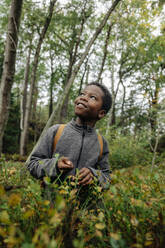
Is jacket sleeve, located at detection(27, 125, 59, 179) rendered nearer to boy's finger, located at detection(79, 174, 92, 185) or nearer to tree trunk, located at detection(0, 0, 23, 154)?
boy's finger, located at detection(79, 174, 92, 185)

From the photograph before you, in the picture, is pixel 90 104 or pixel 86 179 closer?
pixel 86 179

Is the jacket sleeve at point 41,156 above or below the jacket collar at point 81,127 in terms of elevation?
below

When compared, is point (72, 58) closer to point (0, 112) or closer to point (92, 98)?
point (0, 112)

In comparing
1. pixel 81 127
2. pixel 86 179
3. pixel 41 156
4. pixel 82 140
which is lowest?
pixel 86 179

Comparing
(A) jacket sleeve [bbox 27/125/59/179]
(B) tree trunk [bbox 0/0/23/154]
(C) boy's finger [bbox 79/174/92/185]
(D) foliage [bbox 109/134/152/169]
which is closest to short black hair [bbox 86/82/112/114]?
(A) jacket sleeve [bbox 27/125/59/179]

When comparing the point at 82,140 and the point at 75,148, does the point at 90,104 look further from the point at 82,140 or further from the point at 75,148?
the point at 75,148

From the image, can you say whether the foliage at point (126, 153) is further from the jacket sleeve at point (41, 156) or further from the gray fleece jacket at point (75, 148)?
the jacket sleeve at point (41, 156)

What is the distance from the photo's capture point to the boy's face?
2.00m

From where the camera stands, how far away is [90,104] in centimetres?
201

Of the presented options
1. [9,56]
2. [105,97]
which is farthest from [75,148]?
[9,56]

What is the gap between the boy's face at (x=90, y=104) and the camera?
2002 millimetres

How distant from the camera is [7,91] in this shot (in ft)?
10.8

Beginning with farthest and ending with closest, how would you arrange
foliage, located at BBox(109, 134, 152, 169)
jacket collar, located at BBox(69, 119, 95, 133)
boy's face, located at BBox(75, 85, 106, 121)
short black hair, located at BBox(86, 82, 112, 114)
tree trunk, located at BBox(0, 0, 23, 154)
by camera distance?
foliage, located at BBox(109, 134, 152, 169) < tree trunk, located at BBox(0, 0, 23, 154) < short black hair, located at BBox(86, 82, 112, 114) < jacket collar, located at BBox(69, 119, 95, 133) < boy's face, located at BBox(75, 85, 106, 121)

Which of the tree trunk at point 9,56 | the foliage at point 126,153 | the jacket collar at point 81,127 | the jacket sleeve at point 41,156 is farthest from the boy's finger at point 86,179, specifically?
the foliage at point 126,153
